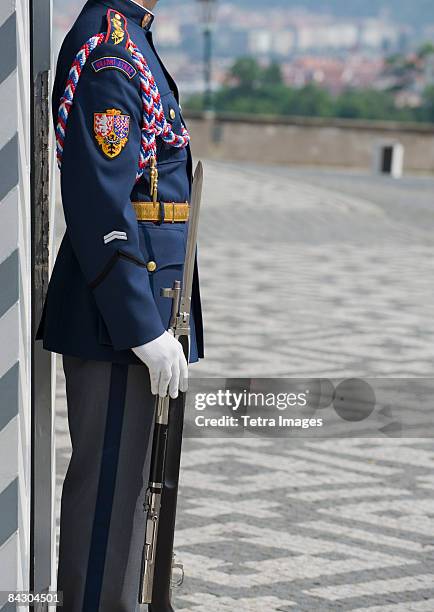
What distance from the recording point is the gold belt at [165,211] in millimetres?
2824

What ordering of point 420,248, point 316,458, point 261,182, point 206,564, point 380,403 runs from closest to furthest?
1. point 206,564
2. point 316,458
3. point 380,403
4. point 420,248
5. point 261,182

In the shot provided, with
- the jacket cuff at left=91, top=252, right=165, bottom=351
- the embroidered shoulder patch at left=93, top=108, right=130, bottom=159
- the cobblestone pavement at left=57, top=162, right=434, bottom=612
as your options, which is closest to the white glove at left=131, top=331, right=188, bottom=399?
the jacket cuff at left=91, top=252, right=165, bottom=351

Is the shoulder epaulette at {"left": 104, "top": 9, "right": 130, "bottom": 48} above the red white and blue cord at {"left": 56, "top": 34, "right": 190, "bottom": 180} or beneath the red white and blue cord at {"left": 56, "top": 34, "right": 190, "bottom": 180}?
above

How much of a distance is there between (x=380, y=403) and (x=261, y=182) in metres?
16.1

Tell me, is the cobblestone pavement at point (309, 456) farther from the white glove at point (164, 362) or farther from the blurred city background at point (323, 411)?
the white glove at point (164, 362)

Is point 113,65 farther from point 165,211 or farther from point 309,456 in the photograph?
point 309,456

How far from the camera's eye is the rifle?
284 centimetres

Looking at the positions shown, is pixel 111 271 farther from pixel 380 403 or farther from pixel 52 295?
pixel 380 403

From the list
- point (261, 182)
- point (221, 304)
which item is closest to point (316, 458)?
point (221, 304)

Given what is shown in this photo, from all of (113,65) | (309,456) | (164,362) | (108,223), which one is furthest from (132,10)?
(309,456)

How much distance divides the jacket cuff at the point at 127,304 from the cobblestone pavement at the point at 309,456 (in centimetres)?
133

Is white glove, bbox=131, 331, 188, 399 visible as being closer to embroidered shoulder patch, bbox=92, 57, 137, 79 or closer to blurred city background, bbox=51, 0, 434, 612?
embroidered shoulder patch, bbox=92, 57, 137, 79

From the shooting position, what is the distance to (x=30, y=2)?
271 centimetres

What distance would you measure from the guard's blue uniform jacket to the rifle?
0.05m
